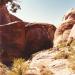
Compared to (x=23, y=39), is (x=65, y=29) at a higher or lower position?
higher

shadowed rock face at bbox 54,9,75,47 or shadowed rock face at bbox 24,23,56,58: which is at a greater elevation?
shadowed rock face at bbox 54,9,75,47

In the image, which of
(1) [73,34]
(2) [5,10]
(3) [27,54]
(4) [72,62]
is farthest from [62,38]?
(2) [5,10]

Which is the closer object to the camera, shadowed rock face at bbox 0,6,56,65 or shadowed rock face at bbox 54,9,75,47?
shadowed rock face at bbox 54,9,75,47

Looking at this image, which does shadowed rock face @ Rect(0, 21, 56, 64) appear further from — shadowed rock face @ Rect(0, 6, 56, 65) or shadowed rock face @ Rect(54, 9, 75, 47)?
shadowed rock face @ Rect(54, 9, 75, 47)

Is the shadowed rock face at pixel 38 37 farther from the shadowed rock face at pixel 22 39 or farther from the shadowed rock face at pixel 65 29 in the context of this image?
the shadowed rock face at pixel 65 29

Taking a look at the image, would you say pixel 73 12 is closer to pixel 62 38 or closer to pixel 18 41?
pixel 62 38

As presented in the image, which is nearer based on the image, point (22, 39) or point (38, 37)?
point (22, 39)

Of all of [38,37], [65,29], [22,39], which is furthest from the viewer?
[38,37]

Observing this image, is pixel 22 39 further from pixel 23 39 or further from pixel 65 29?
pixel 65 29

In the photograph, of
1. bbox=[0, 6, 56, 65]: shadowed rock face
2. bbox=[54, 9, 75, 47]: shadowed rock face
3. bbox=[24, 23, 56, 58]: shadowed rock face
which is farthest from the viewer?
bbox=[24, 23, 56, 58]: shadowed rock face

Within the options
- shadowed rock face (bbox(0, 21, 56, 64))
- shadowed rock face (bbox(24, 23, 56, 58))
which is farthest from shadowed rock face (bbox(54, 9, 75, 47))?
shadowed rock face (bbox(0, 21, 56, 64))

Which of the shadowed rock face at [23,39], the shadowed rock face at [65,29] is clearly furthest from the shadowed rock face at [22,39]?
the shadowed rock face at [65,29]

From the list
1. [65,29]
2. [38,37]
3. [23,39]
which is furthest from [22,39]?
[65,29]

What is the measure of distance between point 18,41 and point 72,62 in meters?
20.0
